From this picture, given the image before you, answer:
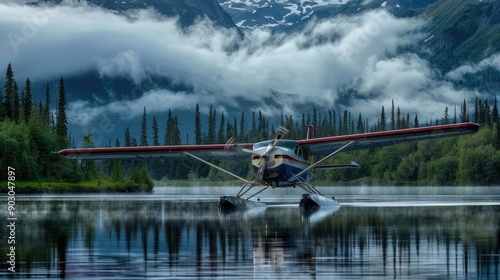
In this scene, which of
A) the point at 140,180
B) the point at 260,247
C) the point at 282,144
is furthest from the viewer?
the point at 140,180

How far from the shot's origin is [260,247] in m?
15.8

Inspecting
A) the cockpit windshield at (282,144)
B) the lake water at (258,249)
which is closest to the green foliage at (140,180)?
the cockpit windshield at (282,144)

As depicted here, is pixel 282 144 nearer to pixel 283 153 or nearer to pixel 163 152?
pixel 283 153

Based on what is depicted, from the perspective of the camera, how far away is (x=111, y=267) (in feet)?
42.2

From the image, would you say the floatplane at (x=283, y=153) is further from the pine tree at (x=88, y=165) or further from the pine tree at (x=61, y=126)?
the pine tree at (x=61, y=126)

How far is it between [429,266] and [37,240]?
803 centimetres

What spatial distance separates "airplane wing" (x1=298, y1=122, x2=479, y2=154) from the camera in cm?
3070

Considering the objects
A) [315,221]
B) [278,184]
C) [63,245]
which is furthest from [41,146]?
[63,245]

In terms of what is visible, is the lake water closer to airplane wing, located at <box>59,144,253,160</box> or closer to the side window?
the side window

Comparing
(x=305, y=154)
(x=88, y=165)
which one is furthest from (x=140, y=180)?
(x=305, y=154)

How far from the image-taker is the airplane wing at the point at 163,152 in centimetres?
3538

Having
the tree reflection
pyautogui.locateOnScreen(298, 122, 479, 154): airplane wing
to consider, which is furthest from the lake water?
pyautogui.locateOnScreen(298, 122, 479, 154): airplane wing

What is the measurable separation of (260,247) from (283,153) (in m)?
16.6

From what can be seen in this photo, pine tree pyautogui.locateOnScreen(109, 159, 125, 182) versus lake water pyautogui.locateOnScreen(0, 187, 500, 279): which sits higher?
pine tree pyautogui.locateOnScreen(109, 159, 125, 182)
